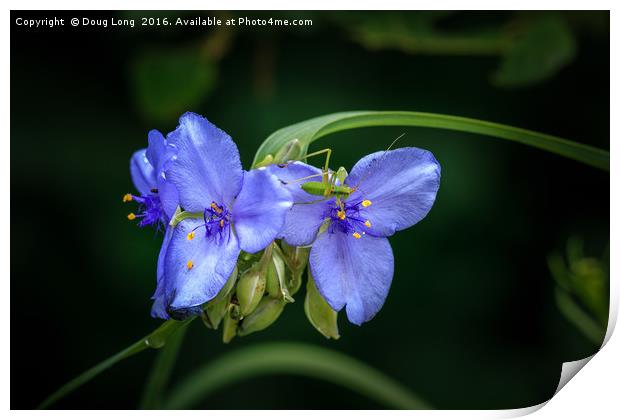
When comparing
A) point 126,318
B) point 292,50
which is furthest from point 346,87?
point 126,318

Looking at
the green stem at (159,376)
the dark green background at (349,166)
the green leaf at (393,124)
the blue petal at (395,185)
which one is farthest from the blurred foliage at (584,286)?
the green stem at (159,376)

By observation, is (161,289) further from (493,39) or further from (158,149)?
(493,39)

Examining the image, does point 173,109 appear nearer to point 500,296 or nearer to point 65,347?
point 65,347

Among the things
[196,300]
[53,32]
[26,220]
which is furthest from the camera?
[26,220]

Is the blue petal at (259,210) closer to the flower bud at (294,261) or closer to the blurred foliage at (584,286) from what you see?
the flower bud at (294,261)

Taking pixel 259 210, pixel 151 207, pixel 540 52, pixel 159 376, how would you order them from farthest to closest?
pixel 540 52 < pixel 159 376 < pixel 151 207 < pixel 259 210

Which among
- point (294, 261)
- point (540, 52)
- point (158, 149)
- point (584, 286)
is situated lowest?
point (584, 286)

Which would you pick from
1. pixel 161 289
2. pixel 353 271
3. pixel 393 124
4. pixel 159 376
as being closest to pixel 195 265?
pixel 161 289
